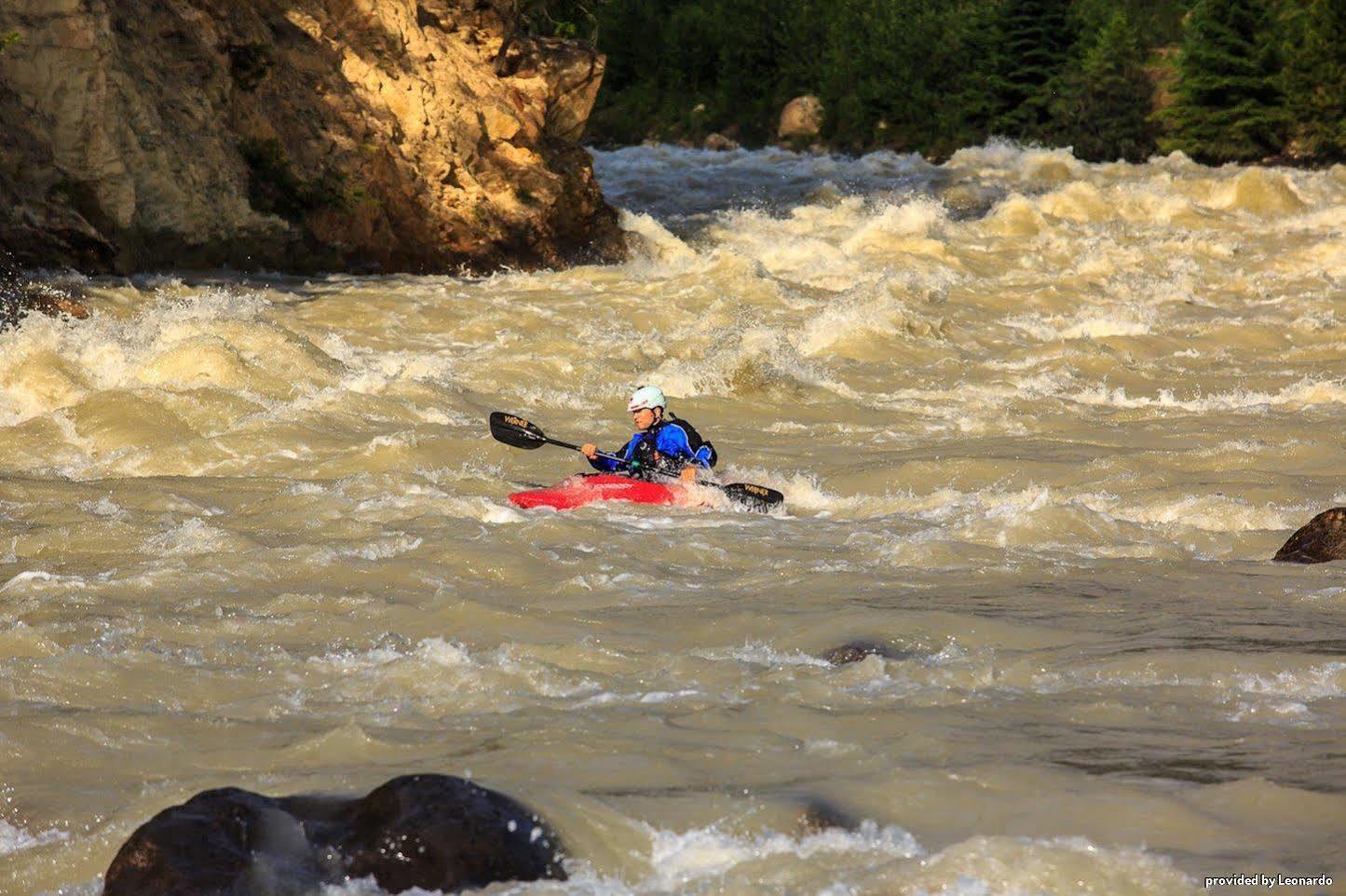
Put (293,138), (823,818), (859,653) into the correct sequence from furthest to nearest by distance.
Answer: (293,138)
(859,653)
(823,818)

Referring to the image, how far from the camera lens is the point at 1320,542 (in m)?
6.28

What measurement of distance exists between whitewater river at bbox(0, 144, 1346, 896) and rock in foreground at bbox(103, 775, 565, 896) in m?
Answer: 0.11

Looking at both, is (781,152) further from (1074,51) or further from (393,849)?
(393,849)

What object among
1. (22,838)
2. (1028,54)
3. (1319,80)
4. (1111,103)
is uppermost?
(1028,54)

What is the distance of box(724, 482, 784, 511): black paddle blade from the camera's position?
7.68 m

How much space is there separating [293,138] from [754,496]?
7912mm

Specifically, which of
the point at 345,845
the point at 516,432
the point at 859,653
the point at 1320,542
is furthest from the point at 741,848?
the point at 516,432

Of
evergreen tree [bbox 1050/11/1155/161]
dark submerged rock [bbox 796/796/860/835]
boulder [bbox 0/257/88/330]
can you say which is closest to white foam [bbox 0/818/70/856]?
dark submerged rock [bbox 796/796/860/835]

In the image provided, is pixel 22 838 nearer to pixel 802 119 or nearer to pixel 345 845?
pixel 345 845

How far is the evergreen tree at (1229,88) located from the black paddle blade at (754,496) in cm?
1983

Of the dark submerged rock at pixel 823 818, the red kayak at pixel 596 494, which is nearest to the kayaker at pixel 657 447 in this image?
the red kayak at pixel 596 494

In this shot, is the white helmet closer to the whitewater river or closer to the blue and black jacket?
the blue and black jacket

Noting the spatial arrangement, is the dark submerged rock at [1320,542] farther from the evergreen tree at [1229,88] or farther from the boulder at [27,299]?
the evergreen tree at [1229,88]

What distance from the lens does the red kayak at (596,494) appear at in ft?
25.1
